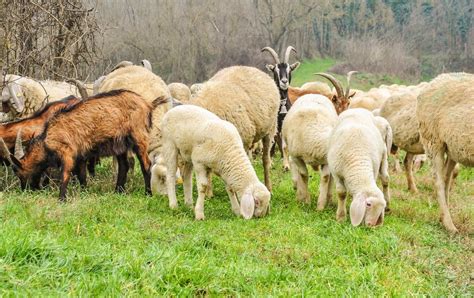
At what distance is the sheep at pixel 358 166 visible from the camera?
252 inches

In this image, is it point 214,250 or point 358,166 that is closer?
point 214,250

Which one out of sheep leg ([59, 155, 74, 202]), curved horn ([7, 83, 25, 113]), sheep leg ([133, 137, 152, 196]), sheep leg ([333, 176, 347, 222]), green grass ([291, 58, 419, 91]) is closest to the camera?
sheep leg ([333, 176, 347, 222])

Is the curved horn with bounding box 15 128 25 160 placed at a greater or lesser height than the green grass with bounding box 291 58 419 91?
greater

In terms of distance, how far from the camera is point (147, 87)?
380 inches

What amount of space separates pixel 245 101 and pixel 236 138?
1.81 meters

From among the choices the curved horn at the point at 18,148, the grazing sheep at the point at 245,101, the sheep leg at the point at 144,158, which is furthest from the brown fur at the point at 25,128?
the grazing sheep at the point at 245,101

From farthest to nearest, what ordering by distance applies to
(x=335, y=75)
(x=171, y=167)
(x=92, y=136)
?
(x=335, y=75), (x=92, y=136), (x=171, y=167)

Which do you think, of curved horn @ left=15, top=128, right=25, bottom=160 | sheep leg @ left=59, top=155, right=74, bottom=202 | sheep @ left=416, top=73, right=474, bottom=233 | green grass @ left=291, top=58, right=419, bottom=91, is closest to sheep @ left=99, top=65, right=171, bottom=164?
sheep leg @ left=59, top=155, right=74, bottom=202

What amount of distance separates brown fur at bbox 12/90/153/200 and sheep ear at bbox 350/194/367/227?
3448mm

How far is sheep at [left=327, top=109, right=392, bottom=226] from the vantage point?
641cm

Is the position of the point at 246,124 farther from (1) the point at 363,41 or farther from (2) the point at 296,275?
(1) the point at 363,41

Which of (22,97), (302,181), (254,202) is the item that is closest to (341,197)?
(254,202)

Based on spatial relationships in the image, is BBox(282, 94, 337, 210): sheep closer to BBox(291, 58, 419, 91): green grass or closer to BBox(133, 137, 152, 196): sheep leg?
BBox(133, 137, 152, 196): sheep leg

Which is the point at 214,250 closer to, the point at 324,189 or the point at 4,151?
the point at 324,189
